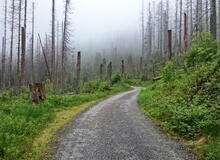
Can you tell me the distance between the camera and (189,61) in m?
9.45

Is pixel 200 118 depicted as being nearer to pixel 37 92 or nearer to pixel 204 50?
pixel 204 50

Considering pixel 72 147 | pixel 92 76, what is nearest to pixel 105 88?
pixel 72 147

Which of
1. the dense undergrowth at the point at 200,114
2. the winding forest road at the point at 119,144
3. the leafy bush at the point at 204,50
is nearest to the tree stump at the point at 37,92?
the winding forest road at the point at 119,144

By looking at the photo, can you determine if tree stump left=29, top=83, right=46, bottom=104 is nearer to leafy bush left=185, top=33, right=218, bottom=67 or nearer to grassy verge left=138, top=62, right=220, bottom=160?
grassy verge left=138, top=62, right=220, bottom=160

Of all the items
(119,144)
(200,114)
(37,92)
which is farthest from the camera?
(37,92)

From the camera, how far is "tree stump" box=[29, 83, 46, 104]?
26.4 feet

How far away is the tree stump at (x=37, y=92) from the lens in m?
8.05

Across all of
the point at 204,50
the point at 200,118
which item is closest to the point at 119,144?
the point at 200,118

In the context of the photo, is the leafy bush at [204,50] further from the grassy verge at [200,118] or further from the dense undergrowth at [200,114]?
A: the grassy verge at [200,118]

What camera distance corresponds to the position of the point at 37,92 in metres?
8.30

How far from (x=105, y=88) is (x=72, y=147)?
14412mm

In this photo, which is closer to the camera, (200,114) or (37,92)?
(200,114)

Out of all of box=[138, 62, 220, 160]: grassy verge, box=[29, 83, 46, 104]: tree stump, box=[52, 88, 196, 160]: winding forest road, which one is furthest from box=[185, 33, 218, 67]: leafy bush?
box=[29, 83, 46, 104]: tree stump

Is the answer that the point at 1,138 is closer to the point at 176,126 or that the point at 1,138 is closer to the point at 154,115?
the point at 176,126
